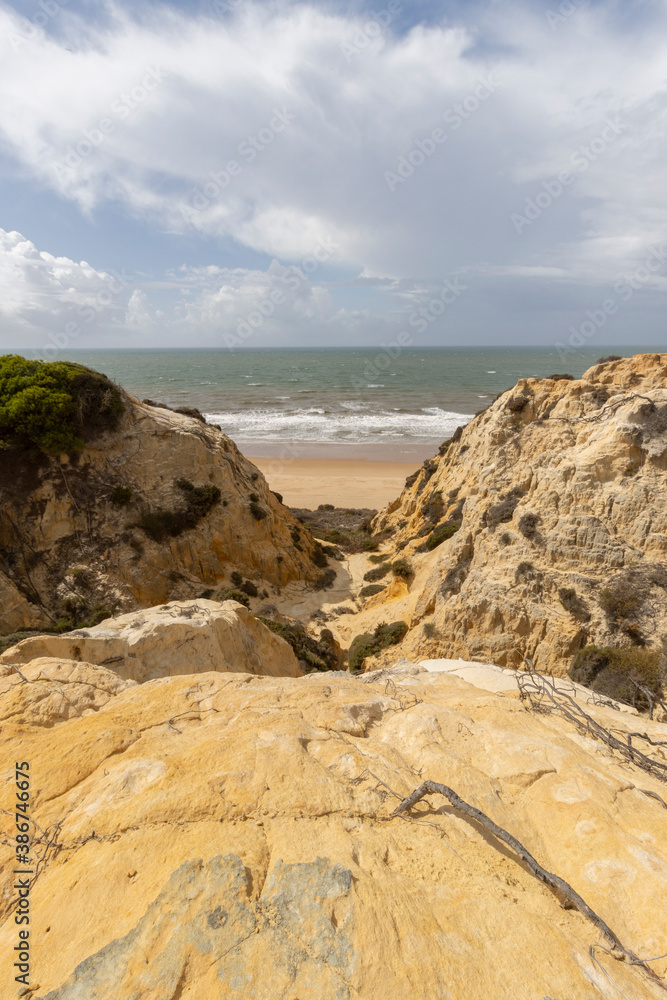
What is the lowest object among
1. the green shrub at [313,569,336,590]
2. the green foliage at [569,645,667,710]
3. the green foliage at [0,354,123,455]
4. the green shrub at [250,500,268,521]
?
the green shrub at [313,569,336,590]

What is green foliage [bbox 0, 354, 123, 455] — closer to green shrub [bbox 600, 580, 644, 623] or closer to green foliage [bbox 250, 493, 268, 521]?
green foliage [bbox 250, 493, 268, 521]

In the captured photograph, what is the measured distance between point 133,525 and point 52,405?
17.1ft

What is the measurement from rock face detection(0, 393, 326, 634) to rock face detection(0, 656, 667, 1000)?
1087 cm

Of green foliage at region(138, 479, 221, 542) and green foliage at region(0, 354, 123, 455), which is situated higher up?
green foliage at region(0, 354, 123, 455)

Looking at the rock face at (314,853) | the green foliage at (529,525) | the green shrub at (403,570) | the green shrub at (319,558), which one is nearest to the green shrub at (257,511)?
the green shrub at (319,558)

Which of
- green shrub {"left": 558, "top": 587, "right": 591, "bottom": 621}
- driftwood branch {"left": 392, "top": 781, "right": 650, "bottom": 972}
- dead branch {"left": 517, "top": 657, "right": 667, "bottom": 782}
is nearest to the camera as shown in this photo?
driftwood branch {"left": 392, "top": 781, "right": 650, "bottom": 972}

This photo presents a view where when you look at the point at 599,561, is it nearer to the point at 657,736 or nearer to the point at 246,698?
the point at 657,736

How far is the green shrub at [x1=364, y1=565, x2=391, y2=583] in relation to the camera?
2064 cm

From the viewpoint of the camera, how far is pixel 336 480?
3653 cm

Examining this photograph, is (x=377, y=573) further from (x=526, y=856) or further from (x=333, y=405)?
(x=333, y=405)

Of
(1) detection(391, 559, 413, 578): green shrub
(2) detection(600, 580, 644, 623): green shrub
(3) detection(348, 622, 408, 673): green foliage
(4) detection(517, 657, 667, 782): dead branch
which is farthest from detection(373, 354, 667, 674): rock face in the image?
(4) detection(517, 657, 667, 782): dead branch

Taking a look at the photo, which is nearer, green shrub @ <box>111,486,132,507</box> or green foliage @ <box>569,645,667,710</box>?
green foliage @ <box>569,645,667,710</box>

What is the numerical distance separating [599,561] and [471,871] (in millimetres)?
8989

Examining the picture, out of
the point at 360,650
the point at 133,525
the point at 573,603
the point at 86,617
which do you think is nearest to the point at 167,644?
the point at 360,650
